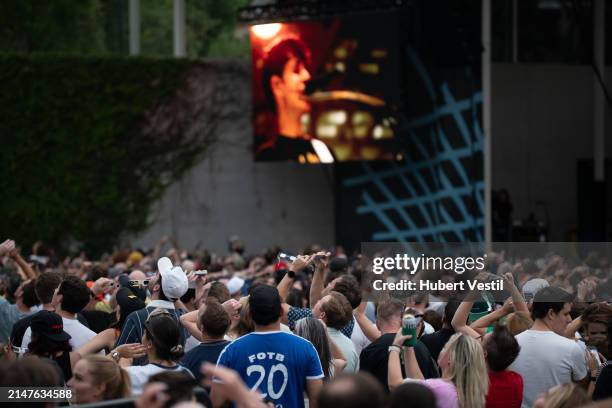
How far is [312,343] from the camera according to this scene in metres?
6.79

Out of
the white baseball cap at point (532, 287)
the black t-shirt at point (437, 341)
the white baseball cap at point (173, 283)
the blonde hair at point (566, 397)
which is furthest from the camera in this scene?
the white baseball cap at point (532, 287)

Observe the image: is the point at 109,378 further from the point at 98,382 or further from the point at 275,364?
the point at 275,364

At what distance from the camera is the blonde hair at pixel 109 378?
5.20 metres

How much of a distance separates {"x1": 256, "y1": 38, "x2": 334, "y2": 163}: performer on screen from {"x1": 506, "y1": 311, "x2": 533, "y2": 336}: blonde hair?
574 inches

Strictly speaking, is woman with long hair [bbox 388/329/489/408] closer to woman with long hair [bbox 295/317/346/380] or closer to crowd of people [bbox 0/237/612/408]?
→ crowd of people [bbox 0/237/612/408]

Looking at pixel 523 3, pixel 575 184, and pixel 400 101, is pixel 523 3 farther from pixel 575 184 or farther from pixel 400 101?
pixel 400 101

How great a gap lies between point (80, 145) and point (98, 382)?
61.9 feet

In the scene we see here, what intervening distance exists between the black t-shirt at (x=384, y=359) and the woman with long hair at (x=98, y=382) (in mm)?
1947

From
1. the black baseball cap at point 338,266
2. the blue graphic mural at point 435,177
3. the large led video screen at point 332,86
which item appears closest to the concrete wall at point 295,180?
the blue graphic mural at point 435,177

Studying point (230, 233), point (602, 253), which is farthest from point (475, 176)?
point (602, 253)

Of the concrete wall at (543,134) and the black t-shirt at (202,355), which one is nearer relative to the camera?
the black t-shirt at (202,355)

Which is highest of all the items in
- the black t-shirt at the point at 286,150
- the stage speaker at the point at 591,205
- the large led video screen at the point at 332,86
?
the large led video screen at the point at 332,86

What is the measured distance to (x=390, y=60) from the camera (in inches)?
843

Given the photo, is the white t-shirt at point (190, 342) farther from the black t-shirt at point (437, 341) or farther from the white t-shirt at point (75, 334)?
the black t-shirt at point (437, 341)
